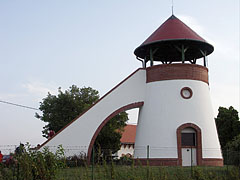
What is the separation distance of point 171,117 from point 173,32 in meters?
A: 5.89

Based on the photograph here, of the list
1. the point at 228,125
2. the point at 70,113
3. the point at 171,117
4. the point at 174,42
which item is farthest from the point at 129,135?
the point at 171,117

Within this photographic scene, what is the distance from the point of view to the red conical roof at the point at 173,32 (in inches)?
923

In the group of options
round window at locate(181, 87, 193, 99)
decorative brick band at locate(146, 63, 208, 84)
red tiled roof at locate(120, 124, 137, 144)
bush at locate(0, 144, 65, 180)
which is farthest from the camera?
red tiled roof at locate(120, 124, 137, 144)

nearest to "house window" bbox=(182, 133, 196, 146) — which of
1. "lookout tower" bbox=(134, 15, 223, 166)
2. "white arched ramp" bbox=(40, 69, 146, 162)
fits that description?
"lookout tower" bbox=(134, 15, 223, 166)

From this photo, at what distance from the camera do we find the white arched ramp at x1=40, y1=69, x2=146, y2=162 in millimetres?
21648

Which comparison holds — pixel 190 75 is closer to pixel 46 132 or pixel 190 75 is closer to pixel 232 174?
pixel 232 174

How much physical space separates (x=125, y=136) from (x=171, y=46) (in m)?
30.1

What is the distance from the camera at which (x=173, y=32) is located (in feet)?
78.4

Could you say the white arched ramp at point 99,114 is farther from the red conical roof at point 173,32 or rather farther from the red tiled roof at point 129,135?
the red tiled roof at point 129,135

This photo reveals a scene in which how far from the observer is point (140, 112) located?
2427 cm

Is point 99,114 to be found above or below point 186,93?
below

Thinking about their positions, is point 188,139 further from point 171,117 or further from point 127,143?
point 127,143

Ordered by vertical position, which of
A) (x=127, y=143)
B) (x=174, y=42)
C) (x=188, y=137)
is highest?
(x=174, y=42)

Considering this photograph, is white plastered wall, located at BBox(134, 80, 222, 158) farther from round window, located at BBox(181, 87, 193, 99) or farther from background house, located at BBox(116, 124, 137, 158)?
background house, located at BBox(116, 124, 137, 158)
